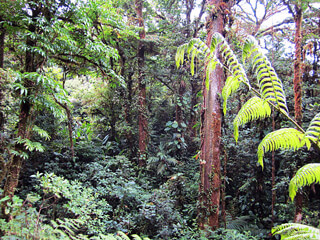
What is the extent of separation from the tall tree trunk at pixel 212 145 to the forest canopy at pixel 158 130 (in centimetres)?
2

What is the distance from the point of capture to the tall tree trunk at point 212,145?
4344 mm

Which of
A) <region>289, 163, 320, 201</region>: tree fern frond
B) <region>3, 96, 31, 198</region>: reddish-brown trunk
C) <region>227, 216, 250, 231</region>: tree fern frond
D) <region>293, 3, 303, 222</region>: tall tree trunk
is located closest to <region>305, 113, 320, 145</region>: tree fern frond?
<region>289, 163, 320, 201</region>: tree fern frond

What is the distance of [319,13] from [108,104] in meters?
8.16

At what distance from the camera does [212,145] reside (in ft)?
14.6

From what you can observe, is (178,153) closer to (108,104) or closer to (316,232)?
(108,104)

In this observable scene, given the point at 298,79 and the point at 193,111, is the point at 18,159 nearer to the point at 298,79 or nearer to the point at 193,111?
the point at 298,79

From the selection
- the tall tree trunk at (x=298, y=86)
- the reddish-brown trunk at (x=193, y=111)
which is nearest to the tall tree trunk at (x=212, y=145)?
the tall tree trunk at (x=298, y=86)

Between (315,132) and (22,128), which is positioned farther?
(22,128)

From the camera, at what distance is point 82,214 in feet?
13.8

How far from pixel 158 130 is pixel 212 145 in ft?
20.7

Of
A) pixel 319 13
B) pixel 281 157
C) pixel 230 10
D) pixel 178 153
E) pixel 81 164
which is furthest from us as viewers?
pixel 178 153

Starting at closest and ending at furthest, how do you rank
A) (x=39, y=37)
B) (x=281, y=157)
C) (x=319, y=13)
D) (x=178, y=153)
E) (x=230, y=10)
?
(x=39, y=37)
(x=230, y=10)
(x=281, y=157)
(x=319, y=13)
(x=178, y=153)

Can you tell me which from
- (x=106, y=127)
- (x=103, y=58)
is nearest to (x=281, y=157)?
(x=103, y=58)

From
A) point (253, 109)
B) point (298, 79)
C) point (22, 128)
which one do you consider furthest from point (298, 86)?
point (22, 128)
